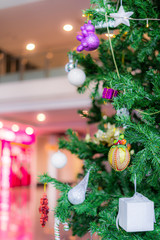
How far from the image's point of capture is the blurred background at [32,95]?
3.31 metres

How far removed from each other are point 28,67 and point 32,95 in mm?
1006

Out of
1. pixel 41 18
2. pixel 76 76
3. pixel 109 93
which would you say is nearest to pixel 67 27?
pixel 41 18

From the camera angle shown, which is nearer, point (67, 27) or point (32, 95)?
point (67, 27)

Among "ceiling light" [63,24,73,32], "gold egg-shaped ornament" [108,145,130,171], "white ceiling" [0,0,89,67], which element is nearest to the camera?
"gold egg-shaped ornament" [108,145,130,171]

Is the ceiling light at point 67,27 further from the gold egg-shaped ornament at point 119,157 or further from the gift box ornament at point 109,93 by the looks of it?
the gold egg-shaped ornament at point 119,157

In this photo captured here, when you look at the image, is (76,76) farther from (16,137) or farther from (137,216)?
(16,137)

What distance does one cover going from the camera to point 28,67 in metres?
6.96

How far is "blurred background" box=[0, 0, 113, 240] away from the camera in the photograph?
3307 millimetres

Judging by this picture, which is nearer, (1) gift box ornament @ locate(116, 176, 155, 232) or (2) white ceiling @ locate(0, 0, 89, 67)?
(1) gift box ornament @ locate(116, 176, 155, 232)

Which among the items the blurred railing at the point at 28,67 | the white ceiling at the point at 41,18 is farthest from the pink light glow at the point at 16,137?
the white ceiling at the point at 41,18

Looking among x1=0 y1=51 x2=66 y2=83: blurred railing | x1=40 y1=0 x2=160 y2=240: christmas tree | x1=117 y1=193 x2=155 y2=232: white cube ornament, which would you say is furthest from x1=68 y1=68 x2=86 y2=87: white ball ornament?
x1=0 y1=51 x2=66 y2=83: blurred railing

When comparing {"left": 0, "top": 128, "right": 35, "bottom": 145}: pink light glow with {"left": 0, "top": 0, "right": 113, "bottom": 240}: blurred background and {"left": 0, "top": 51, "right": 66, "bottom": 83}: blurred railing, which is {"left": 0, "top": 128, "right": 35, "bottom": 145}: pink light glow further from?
{"left": 0, "top": 51, "right": 66, "bottom": 83}: blurred railing

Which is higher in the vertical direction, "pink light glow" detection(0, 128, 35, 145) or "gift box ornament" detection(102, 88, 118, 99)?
"pink light glow" detection(0, 128, 35, 145)

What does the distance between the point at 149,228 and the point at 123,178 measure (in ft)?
1.63
